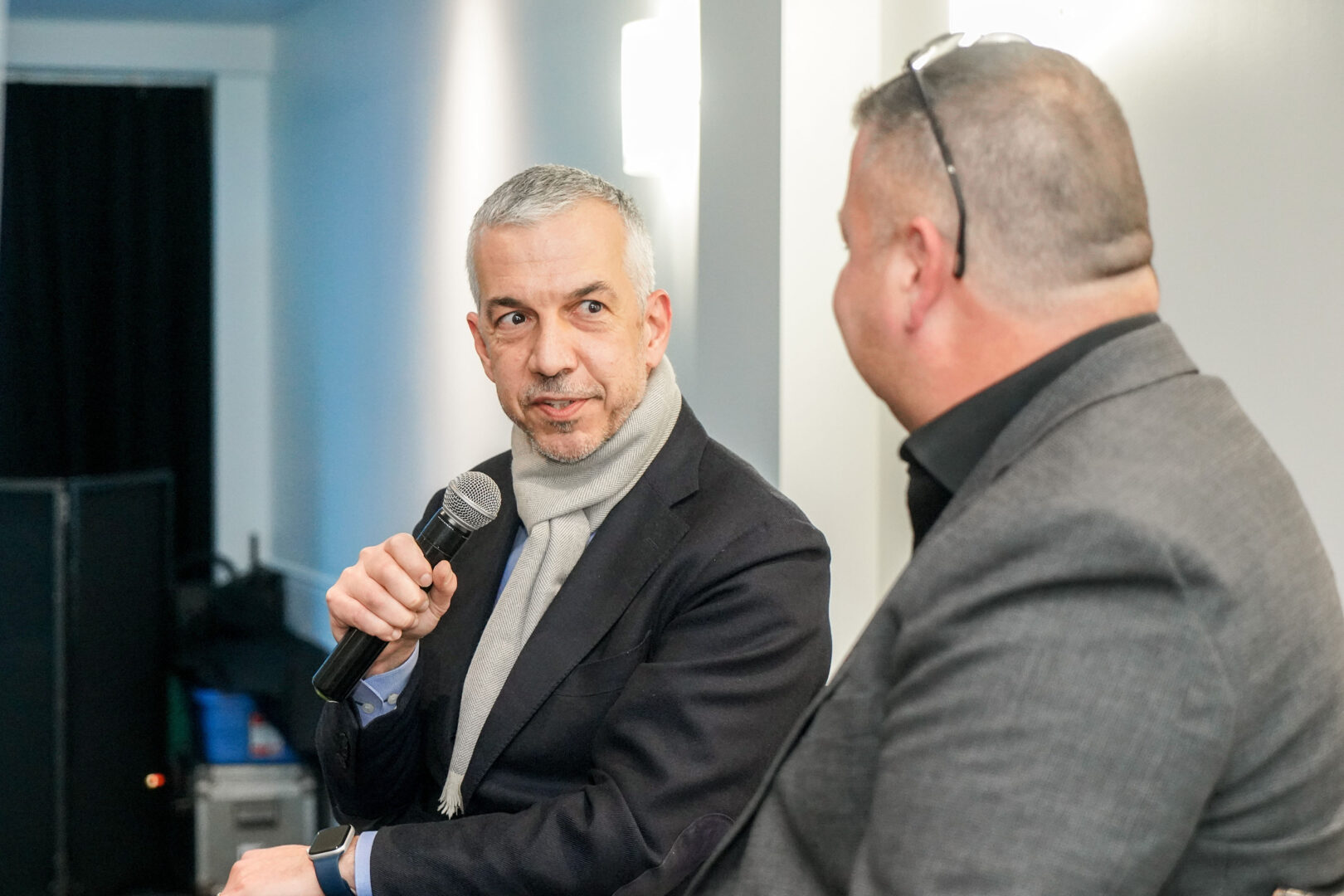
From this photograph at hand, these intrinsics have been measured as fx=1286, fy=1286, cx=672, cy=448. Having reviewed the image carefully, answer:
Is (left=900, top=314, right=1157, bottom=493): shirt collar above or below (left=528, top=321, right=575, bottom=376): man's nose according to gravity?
below

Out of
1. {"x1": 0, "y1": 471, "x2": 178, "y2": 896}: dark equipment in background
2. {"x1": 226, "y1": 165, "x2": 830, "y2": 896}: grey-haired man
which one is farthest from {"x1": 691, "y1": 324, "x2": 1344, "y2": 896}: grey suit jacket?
{"x1": 0, "y1": 471, "x2": 178, "y2": 896}: dark equipment in background

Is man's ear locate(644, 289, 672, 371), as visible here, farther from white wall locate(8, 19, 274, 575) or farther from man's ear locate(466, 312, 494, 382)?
white wall locate(8, 19, 274, 575)

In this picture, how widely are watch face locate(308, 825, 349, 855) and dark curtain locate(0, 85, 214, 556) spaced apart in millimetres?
4149

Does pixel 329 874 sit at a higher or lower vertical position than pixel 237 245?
lower

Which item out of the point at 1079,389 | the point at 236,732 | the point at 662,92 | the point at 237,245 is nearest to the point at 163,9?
the point at 237,245

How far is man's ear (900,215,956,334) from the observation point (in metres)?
0.87

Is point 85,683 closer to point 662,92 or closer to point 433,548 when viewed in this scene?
point 662,92

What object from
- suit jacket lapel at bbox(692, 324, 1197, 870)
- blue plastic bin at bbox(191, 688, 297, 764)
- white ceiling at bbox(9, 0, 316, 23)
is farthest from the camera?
white ceiling at bbox(9, 0, 316, 23)

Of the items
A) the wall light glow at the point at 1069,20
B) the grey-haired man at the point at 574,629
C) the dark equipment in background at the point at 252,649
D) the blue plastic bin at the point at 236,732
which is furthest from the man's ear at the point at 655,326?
the blue plastic bin at the point at 236,732

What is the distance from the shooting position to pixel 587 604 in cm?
153

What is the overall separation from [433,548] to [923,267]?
0.69 m

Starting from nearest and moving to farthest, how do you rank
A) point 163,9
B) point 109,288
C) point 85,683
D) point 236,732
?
point 85,683
point 236,732
point 163,9
point 109,288

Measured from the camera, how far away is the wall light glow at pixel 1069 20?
5.70 feet

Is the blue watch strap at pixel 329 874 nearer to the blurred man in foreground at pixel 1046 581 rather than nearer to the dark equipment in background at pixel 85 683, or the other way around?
the blurred man in foreground at pixel 1046 581
